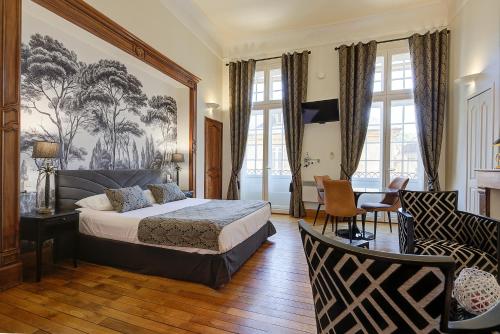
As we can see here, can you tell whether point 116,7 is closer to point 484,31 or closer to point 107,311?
point 107,311

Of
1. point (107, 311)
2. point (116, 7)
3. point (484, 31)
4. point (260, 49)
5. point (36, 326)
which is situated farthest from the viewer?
point (260, 49)

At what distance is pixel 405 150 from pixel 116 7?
219 inches

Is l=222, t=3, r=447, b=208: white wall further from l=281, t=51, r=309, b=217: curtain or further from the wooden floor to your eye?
the wooden floor

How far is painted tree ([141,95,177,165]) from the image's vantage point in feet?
14.3

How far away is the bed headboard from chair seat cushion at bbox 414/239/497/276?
3535mm

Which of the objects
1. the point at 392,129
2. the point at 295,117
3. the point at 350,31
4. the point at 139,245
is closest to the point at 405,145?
the point at 392,129

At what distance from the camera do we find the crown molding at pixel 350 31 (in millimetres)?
4984

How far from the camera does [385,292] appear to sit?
29.3 inches

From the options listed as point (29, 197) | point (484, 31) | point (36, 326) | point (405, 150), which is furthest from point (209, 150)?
point (484, 31)

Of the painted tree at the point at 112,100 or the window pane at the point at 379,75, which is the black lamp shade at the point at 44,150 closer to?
the painted tree at the point at 112,100

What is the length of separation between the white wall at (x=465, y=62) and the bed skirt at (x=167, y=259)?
387 centimetres

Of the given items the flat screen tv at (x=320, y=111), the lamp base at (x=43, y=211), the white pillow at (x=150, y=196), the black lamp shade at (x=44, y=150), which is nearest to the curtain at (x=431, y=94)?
the flat screen tv at (x=320, y=111)

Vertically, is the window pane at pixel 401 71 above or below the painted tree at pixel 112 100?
above

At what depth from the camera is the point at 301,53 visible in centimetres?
589
